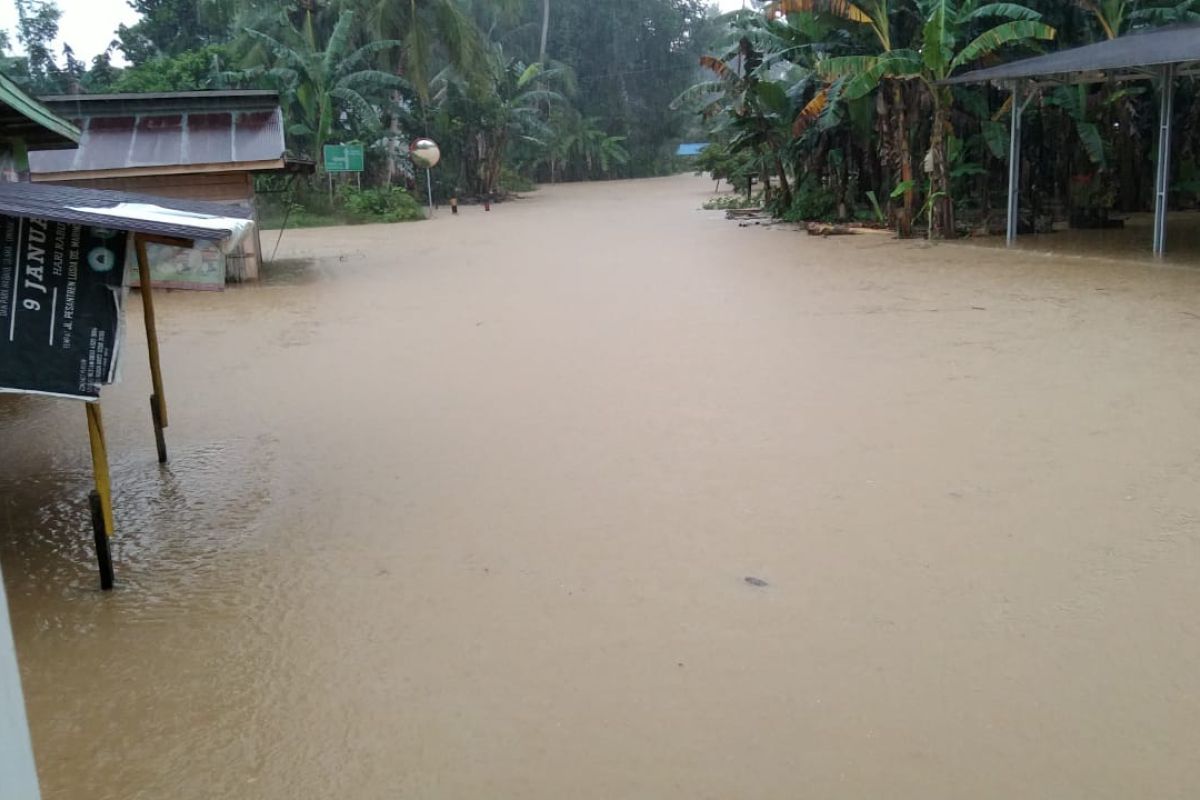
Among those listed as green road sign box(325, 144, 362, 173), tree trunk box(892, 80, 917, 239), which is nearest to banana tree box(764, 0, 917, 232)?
tree trunk box(892, 80, 917, 239)

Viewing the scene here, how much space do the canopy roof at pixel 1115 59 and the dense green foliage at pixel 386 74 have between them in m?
17.7

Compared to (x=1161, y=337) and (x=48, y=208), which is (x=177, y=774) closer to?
(x=48, y=208)

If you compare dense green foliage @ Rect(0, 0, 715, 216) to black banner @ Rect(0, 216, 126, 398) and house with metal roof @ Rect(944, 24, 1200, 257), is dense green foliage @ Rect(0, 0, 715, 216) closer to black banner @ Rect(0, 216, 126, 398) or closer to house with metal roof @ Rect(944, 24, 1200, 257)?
house with metal roof @ Rect(944, 24, 1200, 257)

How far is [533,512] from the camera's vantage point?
18.3ft

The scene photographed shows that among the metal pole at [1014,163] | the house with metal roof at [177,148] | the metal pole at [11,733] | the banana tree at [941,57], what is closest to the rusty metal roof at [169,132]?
the house with metal roof at [177,148]

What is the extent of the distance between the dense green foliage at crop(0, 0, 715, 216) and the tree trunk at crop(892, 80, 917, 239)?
14950 mm

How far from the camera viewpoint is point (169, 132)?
15.5 m

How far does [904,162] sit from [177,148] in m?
11.1

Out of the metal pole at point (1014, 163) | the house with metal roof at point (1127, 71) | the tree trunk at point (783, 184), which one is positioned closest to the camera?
the house with metal roof at point (1127, 71)

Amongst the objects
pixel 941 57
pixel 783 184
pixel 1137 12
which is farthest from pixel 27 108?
pixel 783 184

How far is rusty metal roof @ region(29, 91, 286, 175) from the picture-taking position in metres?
14.7

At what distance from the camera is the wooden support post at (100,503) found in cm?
461

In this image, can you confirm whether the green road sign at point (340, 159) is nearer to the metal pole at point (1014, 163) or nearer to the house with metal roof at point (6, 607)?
the metal pole at point (1014, 163)

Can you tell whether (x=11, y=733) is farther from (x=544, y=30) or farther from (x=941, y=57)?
(x=544, y=30)
